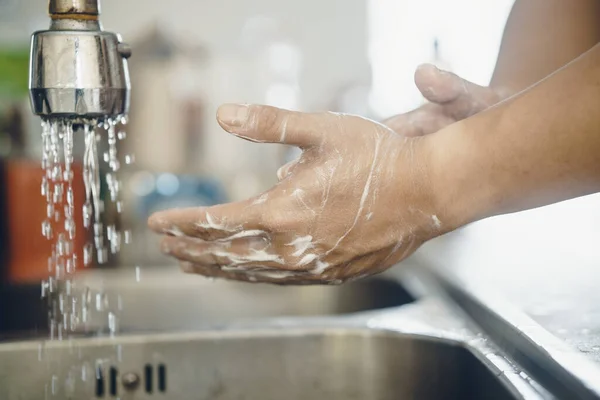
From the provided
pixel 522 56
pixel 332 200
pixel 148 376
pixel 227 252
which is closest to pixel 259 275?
pixel 227 252

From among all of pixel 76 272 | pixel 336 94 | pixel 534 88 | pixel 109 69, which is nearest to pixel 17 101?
pixel 76 272

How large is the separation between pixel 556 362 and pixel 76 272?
1.29 meters

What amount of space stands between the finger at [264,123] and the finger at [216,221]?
0.27ft

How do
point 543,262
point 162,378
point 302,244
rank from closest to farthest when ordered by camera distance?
point 302,244 → point 162,378 → point 543,262

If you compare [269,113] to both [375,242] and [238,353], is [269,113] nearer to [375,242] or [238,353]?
[375,242]

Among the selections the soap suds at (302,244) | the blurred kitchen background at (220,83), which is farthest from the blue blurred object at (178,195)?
the soap suds at (302,244)

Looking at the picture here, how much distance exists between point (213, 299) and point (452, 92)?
941mm

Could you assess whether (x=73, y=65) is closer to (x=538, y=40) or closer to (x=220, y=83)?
(x=538, y=40)

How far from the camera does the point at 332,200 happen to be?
0.76m

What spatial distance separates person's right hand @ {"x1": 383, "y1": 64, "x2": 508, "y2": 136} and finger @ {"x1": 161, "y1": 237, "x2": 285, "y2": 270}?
0.30 meters

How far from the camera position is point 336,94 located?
3.00 m

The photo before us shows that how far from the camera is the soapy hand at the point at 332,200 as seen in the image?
74cm

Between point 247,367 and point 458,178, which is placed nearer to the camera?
point 458,178

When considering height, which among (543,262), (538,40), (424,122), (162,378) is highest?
(538,40)
